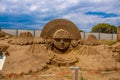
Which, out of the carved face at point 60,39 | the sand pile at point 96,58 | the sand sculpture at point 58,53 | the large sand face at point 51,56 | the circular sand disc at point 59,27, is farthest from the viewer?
A: the circular sand disc at point 59,27

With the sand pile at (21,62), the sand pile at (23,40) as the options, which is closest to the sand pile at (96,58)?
the sand pile at (21,62)

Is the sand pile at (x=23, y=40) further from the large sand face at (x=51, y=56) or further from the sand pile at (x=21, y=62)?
the sand pile at (x=21, y=62)

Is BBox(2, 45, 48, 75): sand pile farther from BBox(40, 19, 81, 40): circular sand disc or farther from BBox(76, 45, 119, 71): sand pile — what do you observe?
BBox(76, 45, 119, 71): sand pile

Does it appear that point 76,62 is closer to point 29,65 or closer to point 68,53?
point 68,53

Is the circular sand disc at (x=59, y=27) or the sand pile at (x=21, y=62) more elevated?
the circular sand disc at (x=59, y=27)

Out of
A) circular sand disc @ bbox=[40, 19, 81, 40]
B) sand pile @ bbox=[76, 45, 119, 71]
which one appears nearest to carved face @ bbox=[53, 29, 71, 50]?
circular sand disc @ bbox=[40, 19, 81, 40]

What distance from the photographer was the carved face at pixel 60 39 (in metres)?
12.9

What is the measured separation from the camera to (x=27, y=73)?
35.1 feet

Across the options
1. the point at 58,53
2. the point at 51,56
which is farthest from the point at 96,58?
the point at 51,56

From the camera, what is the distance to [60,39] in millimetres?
12930

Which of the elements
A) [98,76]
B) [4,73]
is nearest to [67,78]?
[98,76]

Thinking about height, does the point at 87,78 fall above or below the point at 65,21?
below

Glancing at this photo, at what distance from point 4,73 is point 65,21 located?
466cm

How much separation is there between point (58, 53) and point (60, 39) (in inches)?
28.3
